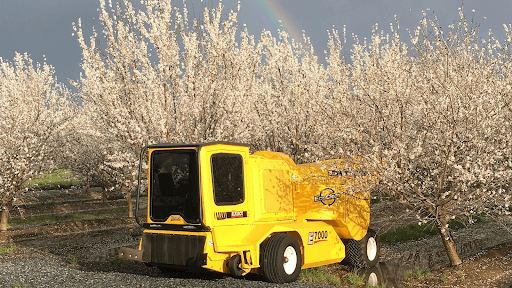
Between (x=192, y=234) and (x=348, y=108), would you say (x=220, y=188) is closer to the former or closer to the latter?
(x=192, y=234)

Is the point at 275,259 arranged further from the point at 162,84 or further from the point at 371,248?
the point at 162,84

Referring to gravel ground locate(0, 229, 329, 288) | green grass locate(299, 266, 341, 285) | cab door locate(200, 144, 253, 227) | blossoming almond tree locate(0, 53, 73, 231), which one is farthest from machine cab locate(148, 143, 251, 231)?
blossoming almond tree locate(0, 53, 73, 231)

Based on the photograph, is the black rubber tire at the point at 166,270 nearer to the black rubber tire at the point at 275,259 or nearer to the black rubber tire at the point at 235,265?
the black rubber tire at the point at 235,265

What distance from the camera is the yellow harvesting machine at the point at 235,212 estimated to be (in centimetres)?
755

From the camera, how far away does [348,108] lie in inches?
403

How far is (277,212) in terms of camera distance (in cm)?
891

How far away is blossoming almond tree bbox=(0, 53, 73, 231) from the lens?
1645 cm

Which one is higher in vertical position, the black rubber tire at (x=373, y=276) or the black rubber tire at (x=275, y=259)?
the black rubber tire at (x=275, y=259)

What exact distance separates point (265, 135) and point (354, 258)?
214 inches

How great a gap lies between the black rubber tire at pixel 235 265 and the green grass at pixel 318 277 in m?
1.79

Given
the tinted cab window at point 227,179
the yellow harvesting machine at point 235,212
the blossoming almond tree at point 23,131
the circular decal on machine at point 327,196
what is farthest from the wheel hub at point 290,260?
the blossoming almond tree at point 23,131

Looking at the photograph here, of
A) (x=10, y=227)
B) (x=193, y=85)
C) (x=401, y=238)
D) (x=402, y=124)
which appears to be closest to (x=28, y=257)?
(x=193, y=85)

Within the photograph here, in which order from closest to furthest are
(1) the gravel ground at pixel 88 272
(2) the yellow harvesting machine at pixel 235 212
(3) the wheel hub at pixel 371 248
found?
1. (2) the yellow harvesting machine at pixel 235 212
2. (1) the gravel ground at pixel 88 272
3. (3) the wheel hub at pixel 371 248

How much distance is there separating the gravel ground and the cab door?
1159 mm
